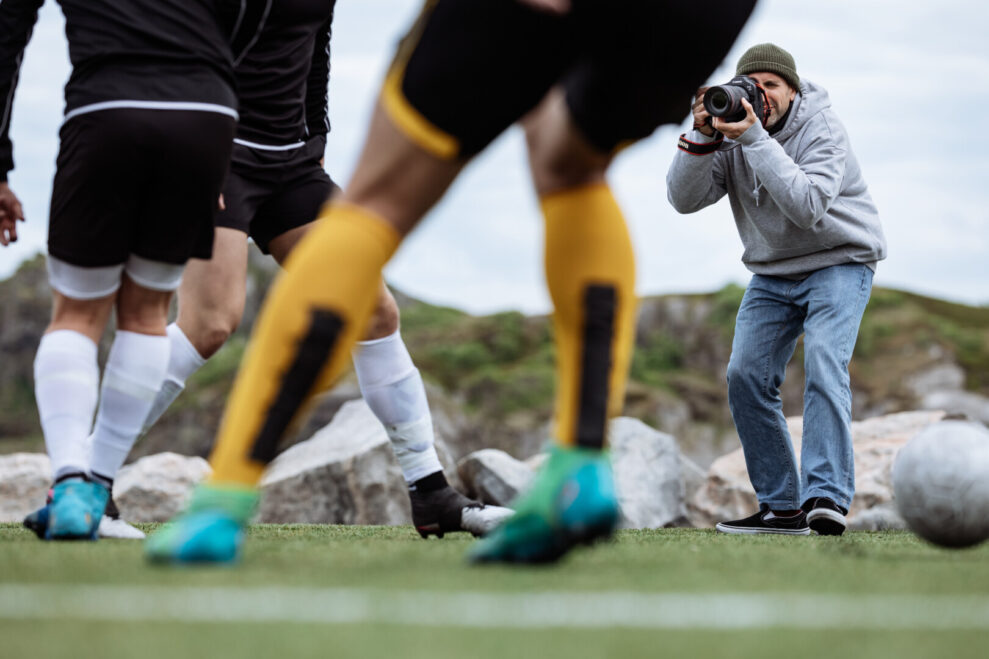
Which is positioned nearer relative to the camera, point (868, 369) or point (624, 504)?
point (624, 504)

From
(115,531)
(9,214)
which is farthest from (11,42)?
(115,531)

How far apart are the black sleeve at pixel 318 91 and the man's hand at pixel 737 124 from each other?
1.39 m

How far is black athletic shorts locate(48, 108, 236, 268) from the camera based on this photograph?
2.31 meters

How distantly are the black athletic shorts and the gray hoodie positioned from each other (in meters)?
2.03

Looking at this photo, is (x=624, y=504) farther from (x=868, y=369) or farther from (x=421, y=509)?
(x=868, y=369)

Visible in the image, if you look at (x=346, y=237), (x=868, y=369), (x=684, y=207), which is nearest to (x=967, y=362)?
(x=868, y=369)

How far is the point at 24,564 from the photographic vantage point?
1.82 meters

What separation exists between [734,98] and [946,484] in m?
1.80

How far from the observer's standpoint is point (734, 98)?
12.3 ft

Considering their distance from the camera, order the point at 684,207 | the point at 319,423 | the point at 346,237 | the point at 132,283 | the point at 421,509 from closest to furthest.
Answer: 1. the point at 346,237
2. the point at 132,283
3. the point at 421,509
4. the point at 684,207
5. the point at 319,423

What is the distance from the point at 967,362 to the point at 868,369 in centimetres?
167

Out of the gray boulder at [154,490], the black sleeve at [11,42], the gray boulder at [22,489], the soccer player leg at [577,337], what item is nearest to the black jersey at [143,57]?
the black sleeve at [11,42]

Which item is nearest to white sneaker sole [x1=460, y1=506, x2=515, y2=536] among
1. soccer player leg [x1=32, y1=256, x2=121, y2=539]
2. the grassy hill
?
soccer player leg [x1=32, y1=256, x2=121, y2=539]

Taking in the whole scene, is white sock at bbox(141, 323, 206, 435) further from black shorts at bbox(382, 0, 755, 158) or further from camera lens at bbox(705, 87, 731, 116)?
camera lens at bbox(705, 87, 731, 116)
